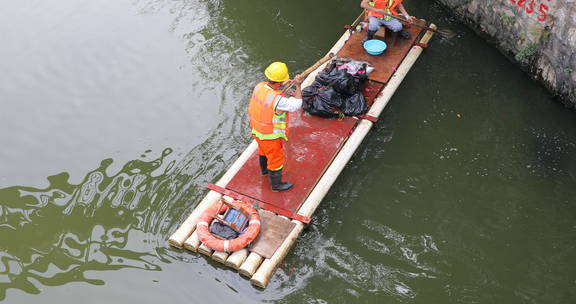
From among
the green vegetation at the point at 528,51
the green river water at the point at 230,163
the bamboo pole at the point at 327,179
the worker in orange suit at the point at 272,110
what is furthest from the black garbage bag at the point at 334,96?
the green vegetation at the point at 528,51

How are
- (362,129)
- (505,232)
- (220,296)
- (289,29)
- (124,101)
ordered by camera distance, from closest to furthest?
(220,296) → (505,232) → (362,129) → (124,101) → (289,29)

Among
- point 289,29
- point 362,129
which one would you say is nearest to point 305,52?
point 289,29

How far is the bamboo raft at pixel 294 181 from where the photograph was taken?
6711 mm

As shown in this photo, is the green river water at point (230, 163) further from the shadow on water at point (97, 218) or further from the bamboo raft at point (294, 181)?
the bamboo raft at point (294, 181)

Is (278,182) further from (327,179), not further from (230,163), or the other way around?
(230,163)

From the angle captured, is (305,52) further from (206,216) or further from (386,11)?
(206,216)

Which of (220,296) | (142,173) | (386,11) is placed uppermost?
(386,11)

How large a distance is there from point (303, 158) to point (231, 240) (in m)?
1.82

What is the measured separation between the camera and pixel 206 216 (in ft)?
22.7

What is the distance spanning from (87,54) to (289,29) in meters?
3.99

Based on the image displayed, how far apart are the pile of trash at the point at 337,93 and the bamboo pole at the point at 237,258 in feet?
8.85

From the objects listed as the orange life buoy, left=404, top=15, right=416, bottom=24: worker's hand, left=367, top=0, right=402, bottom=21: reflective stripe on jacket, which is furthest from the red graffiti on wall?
the orange life buoy

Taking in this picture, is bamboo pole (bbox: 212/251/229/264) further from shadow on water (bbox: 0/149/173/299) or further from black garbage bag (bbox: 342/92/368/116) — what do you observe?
black garbage bag (bbox: 342/92/368/116)

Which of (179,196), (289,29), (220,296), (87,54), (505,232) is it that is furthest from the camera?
(289,29)
